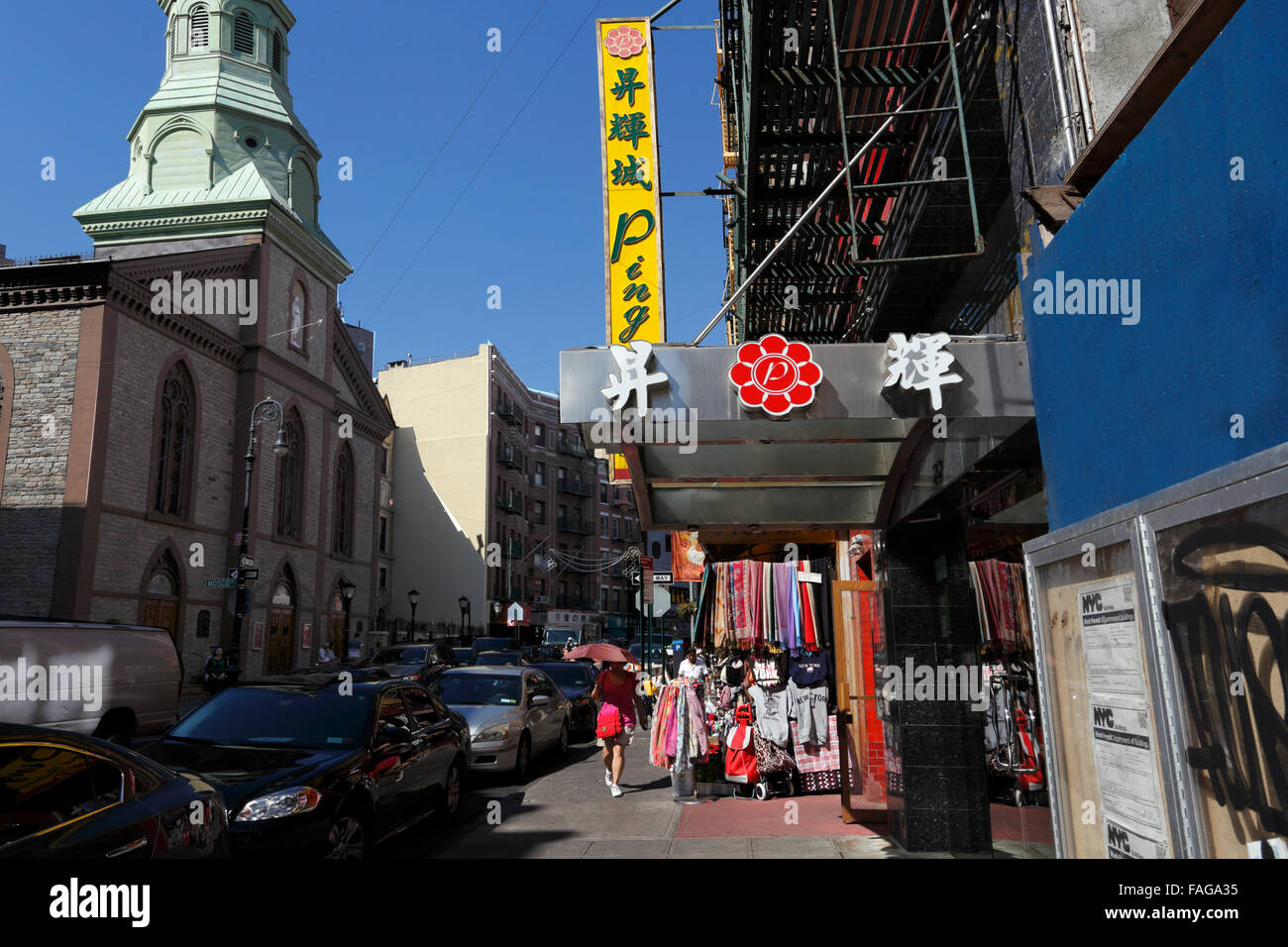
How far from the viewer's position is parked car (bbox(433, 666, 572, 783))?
40.5 ft

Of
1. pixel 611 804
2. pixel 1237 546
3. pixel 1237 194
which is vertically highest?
pixel 1237 194

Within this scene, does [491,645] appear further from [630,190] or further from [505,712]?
[630,190]

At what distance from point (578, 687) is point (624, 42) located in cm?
1401

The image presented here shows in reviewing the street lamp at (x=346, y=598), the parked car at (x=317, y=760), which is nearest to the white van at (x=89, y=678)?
the parked car at (x=317, y=760)

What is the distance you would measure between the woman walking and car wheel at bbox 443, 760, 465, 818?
2335 mm

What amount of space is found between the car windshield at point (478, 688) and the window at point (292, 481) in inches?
1009

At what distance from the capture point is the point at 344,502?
1710 inches

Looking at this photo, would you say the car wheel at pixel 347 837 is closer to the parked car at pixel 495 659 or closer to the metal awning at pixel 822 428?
the metal awning at pixel 822 428

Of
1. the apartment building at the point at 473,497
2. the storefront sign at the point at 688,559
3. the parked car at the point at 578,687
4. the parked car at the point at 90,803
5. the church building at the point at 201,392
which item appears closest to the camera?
the parked car at the point at 90,803

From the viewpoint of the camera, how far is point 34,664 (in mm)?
11797

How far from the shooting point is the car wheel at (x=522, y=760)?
12703mm
